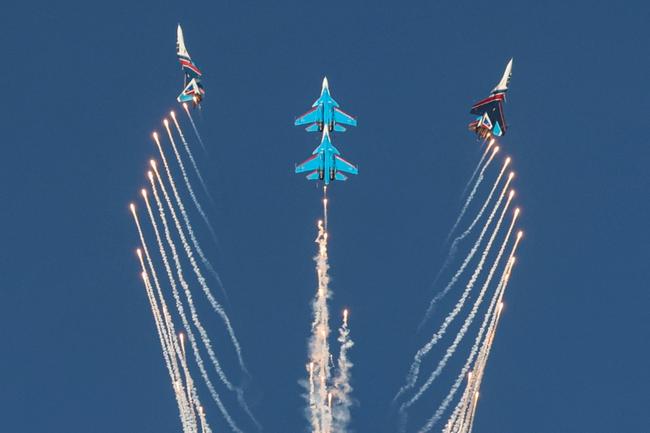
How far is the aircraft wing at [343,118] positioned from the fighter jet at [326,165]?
6.22 ft

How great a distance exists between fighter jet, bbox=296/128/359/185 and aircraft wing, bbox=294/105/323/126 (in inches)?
54.5

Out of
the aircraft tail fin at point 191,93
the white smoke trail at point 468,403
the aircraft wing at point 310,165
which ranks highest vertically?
the aircraft tail fin at point 191,93

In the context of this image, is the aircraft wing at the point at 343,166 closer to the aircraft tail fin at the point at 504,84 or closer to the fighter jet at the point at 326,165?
the fighter jet at the point at 326,165

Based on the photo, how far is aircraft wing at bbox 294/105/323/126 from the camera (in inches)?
4321

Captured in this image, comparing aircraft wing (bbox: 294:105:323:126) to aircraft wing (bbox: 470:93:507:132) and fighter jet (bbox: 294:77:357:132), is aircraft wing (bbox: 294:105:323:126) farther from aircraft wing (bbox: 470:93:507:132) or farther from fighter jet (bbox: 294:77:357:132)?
aircraft wing (bbox: 470:93:507:132)

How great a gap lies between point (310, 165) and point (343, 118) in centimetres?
477

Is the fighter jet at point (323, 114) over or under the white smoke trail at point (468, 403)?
over

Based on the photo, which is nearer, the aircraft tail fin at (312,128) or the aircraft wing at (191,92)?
the aircraft wing at (191,92)

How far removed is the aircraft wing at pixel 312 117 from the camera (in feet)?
360

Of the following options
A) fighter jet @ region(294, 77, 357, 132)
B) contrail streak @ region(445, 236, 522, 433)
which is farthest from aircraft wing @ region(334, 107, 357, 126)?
contrail streak @ region(445, 236, 522, 433)

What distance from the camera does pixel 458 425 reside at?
99.4m

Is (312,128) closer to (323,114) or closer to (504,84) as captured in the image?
(323,114)

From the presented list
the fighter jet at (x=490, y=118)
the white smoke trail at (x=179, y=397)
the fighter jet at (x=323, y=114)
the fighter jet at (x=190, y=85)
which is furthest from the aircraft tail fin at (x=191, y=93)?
the fighter jet at (x=490, y=118)

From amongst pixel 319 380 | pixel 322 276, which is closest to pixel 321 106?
pixel 322 276
